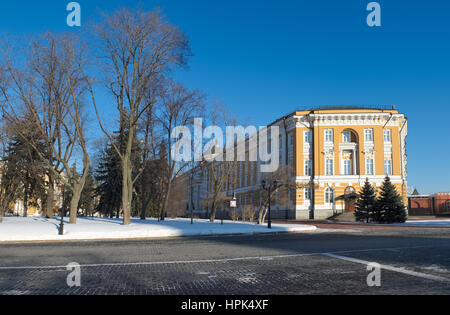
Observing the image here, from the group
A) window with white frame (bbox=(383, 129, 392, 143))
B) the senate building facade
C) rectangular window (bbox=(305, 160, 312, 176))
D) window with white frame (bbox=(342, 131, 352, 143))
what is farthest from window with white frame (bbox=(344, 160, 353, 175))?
window with white frame (bbox=(383, 129, 392, 143))

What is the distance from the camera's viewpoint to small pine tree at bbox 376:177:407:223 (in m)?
37.0

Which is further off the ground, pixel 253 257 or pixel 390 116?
pixel 390 116

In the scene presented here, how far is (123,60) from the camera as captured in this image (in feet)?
83.8

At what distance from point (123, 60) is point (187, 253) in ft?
57.1

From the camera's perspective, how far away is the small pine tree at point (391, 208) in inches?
1455

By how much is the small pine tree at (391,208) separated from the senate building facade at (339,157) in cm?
1150

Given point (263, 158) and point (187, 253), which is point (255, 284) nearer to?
point (187, 253)

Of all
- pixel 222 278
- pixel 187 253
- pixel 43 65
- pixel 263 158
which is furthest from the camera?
pixel 263 158

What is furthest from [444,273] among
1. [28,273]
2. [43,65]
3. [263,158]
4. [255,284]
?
[263,158]

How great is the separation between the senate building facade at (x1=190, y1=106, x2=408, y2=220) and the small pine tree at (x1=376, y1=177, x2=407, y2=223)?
11.5 meters

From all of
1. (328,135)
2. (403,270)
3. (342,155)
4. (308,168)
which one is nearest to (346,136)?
(328,135)

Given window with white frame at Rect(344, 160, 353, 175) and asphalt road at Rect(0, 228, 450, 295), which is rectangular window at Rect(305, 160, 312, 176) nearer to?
window with white frame at Rect(344, 160, 353, 175)

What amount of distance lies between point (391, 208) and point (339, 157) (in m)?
15.9

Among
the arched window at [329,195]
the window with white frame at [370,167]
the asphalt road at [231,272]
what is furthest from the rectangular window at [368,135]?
the asphalt road at [231,272]
